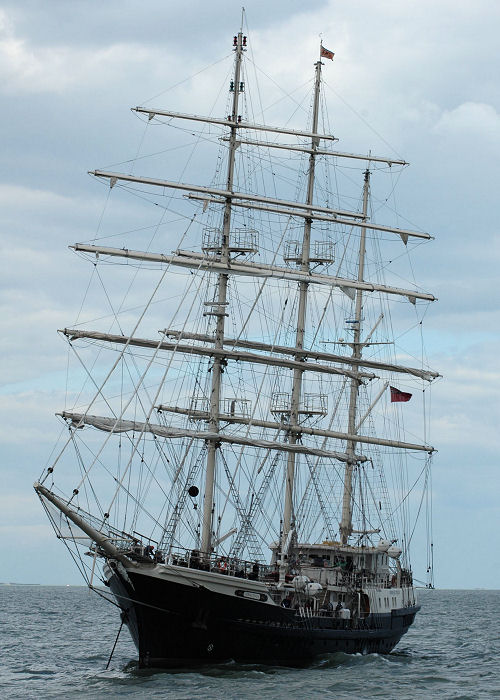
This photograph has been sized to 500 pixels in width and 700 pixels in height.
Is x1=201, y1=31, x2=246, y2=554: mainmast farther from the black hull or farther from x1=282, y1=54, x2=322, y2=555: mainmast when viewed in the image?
x1=282, y1=54, x2=322, y2=555: mainmast

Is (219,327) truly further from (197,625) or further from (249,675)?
(249,675)

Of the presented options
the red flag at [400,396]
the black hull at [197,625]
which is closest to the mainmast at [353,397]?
the red flag at [400,396]

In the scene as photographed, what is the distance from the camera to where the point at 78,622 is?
4301 inches

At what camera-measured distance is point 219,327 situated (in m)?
64.2

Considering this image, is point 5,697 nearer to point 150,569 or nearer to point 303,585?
point 150,569

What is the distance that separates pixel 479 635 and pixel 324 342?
31920mm

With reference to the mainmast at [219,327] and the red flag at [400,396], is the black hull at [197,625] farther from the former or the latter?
the red flag at [400,396]

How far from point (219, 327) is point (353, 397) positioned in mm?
17116

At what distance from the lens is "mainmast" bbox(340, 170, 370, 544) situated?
74.7m

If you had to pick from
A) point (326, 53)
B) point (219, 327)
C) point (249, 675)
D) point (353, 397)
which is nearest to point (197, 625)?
point (249, 675)

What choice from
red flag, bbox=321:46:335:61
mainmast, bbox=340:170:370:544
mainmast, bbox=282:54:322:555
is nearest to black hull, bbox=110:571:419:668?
mainmast, bbox=282:54:322:555

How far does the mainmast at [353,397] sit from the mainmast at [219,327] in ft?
33.1

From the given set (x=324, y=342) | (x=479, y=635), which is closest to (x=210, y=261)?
(x=324, y=342)

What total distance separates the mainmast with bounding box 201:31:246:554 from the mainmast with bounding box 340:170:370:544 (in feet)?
33.1
